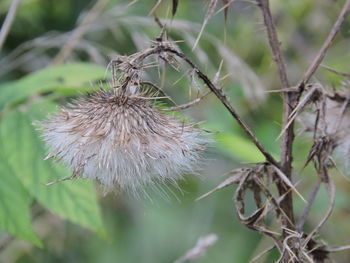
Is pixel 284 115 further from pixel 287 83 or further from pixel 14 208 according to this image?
pixel 14 208

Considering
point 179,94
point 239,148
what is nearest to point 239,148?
point 239,148

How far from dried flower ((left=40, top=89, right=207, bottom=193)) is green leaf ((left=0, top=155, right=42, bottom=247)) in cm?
36

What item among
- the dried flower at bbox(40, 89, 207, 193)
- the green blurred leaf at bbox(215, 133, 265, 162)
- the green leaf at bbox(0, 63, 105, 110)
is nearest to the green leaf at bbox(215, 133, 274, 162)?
the green blurred leaf at bbox(215, 133, 265, 162)

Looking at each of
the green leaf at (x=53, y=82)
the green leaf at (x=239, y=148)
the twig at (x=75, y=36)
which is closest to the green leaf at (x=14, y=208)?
the green leaf at (x=53, y=82)

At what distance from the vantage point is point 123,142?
112 cm

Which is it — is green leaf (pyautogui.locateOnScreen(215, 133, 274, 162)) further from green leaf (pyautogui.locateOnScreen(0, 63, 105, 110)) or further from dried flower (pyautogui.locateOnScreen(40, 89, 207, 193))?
dried flower (pyautogui.locateOnScreen(40, 89, 207, 193))

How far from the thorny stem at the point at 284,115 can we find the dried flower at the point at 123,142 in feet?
0.52

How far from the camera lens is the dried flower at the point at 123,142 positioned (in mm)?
1128

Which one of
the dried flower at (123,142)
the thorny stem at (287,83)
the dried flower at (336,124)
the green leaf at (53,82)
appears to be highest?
the green leaf at (53,82)

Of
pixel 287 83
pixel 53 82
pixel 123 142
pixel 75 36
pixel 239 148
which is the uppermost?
pixel 75 36

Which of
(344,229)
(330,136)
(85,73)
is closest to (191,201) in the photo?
(344,229)

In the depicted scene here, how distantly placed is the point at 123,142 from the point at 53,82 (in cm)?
71

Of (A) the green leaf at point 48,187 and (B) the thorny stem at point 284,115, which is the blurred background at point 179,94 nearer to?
(A) the green leaf at point 48,187

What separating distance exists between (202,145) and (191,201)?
1.81m
